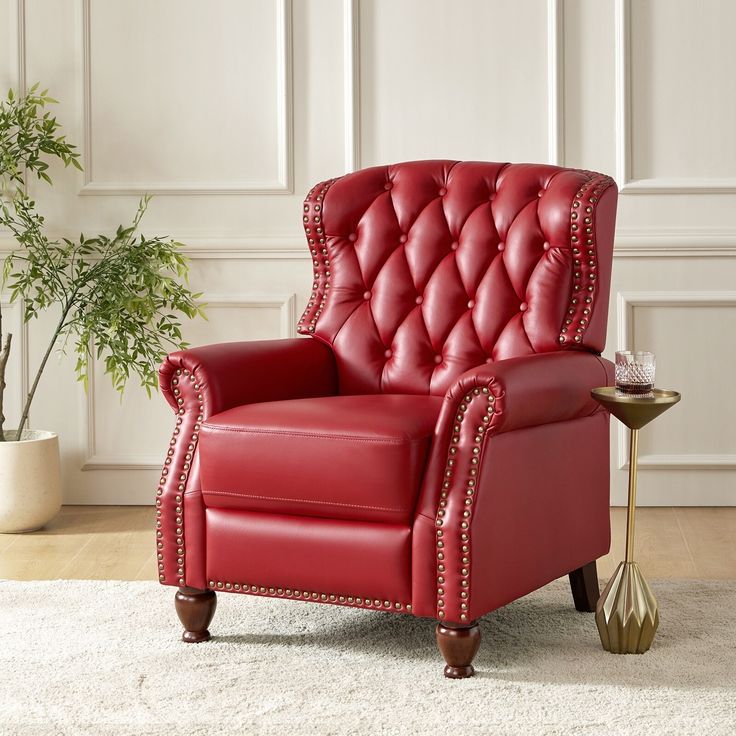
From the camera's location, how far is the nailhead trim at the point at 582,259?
7.56 ft

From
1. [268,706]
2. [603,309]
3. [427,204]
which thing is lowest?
[268,706]

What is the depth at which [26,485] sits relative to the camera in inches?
128

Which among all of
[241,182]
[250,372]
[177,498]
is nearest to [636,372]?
[250,372]

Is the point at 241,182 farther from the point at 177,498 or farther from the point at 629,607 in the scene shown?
the point at 629,607

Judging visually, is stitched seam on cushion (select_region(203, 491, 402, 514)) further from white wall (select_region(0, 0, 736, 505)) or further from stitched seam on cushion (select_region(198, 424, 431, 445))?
white wall (select_region(0, 0, 736, 505))

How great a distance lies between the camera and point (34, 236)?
3.46 m

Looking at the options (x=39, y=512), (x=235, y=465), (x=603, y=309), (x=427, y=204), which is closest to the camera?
(x=235, y=465)

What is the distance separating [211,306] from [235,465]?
1.57m

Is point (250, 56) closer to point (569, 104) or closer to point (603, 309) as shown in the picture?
point (569, 104)

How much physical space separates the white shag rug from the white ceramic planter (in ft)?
2.43

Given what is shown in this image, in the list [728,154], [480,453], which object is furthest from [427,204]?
[728,154]

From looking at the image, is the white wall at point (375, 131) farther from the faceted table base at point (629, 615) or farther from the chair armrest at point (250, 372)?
the faceted table base at point (629, 615)

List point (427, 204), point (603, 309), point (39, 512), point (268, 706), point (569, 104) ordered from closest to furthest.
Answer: point (268, 706)
point (603, 309)
point (427, 204)
point (39, 512)
point (569, 104)

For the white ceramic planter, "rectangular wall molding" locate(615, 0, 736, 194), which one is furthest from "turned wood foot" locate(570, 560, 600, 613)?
the white ceramic planter
